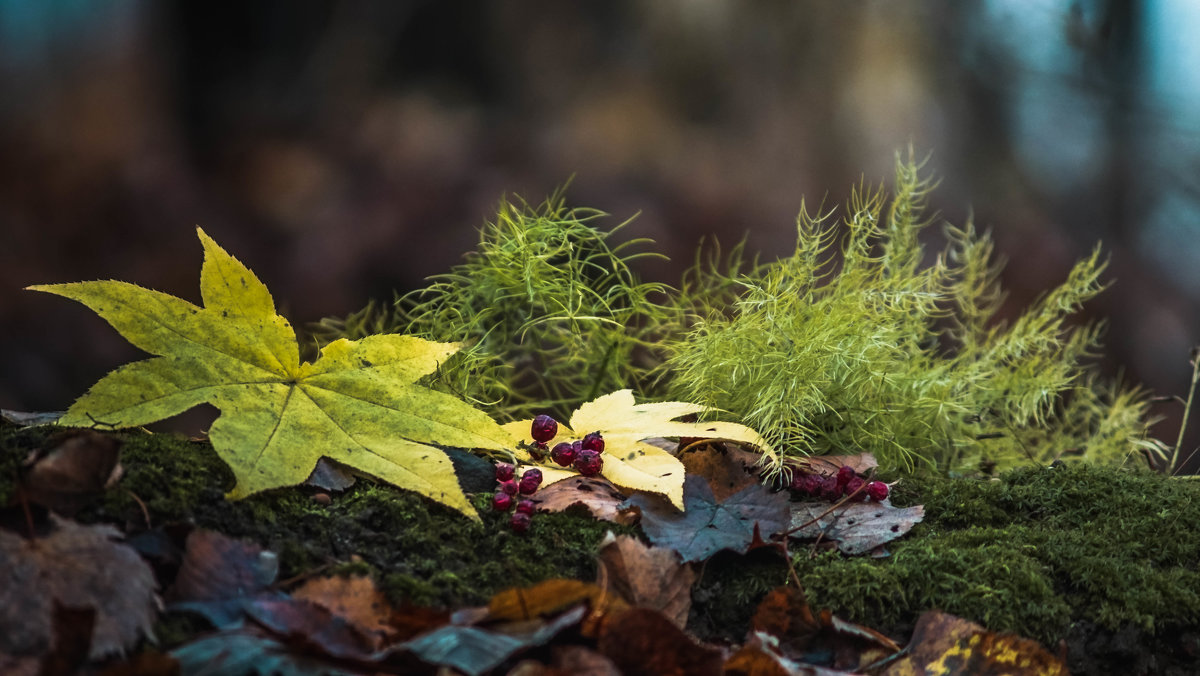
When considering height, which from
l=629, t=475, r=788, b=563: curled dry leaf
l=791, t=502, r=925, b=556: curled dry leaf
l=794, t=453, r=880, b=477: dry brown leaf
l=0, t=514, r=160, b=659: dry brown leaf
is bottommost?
l=794, t=453, r=880, b=477: dry brown leaf

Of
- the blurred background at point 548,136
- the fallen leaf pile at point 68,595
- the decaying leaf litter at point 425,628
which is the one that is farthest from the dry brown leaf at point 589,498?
the blurred background at point 548,136

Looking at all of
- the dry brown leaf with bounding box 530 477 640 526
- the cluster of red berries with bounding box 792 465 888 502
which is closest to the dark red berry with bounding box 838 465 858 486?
the cluster of red berries with bounding box 792 465 888 502

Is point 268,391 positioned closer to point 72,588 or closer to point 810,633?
point 72,588

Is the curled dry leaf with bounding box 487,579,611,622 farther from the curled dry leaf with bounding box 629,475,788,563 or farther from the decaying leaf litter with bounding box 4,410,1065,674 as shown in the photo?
the curled dry leaf with bounding box 629,475,788,563

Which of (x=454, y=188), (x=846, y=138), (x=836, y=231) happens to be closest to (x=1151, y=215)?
(x=846, y=138)

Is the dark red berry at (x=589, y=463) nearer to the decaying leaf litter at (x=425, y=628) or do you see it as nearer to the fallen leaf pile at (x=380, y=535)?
the fallen leaf pile at (x=380, y=535)

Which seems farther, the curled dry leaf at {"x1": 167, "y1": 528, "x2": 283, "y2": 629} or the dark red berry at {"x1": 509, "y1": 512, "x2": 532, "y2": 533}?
the dark red berry at {"x1": 509, "y1": 512, "x2": 532, "y2": 533}
